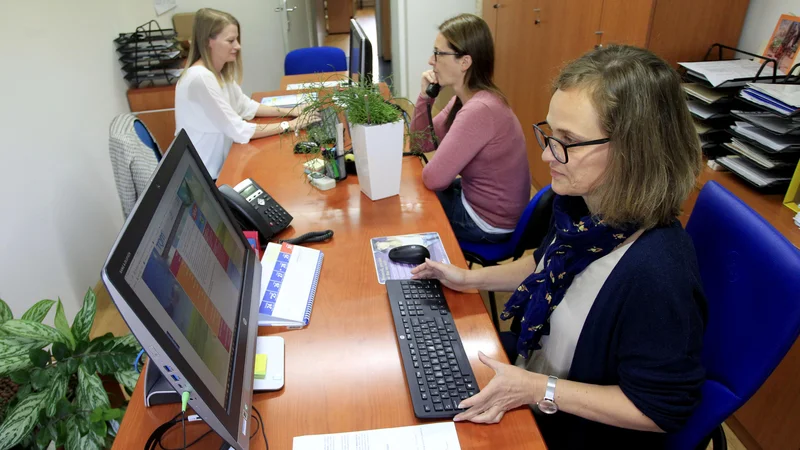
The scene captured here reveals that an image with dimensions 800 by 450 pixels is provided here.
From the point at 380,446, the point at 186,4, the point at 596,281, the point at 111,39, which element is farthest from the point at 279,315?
the point at 186,4

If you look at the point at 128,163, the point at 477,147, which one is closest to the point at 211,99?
the point at 128,163

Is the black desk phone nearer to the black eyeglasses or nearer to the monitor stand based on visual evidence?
the monitor stand

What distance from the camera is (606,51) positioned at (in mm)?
974

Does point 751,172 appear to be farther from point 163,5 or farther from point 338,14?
point 338,14

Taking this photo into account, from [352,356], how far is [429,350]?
163mm

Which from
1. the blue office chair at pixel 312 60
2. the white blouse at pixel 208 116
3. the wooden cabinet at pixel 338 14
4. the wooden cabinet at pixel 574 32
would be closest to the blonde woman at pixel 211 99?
the white blouse at pixel 208 116

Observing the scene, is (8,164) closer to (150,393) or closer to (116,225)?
(116,225)

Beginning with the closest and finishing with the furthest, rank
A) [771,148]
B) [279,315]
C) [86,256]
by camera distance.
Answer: [279,315]
[771,148]
[86,256]

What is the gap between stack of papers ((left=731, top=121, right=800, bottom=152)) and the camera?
152 cm

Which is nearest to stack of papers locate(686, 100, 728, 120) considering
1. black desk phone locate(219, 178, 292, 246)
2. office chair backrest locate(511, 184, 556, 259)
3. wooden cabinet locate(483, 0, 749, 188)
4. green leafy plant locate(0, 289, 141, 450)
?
wooden cabinet locate(483, 0, 749, 188)

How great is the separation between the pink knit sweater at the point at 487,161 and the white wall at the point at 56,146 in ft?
5.22

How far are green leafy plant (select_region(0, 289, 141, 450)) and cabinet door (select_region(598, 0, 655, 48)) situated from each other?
223cm

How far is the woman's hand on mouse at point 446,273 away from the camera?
1218 millimetres

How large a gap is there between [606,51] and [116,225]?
263 cm
